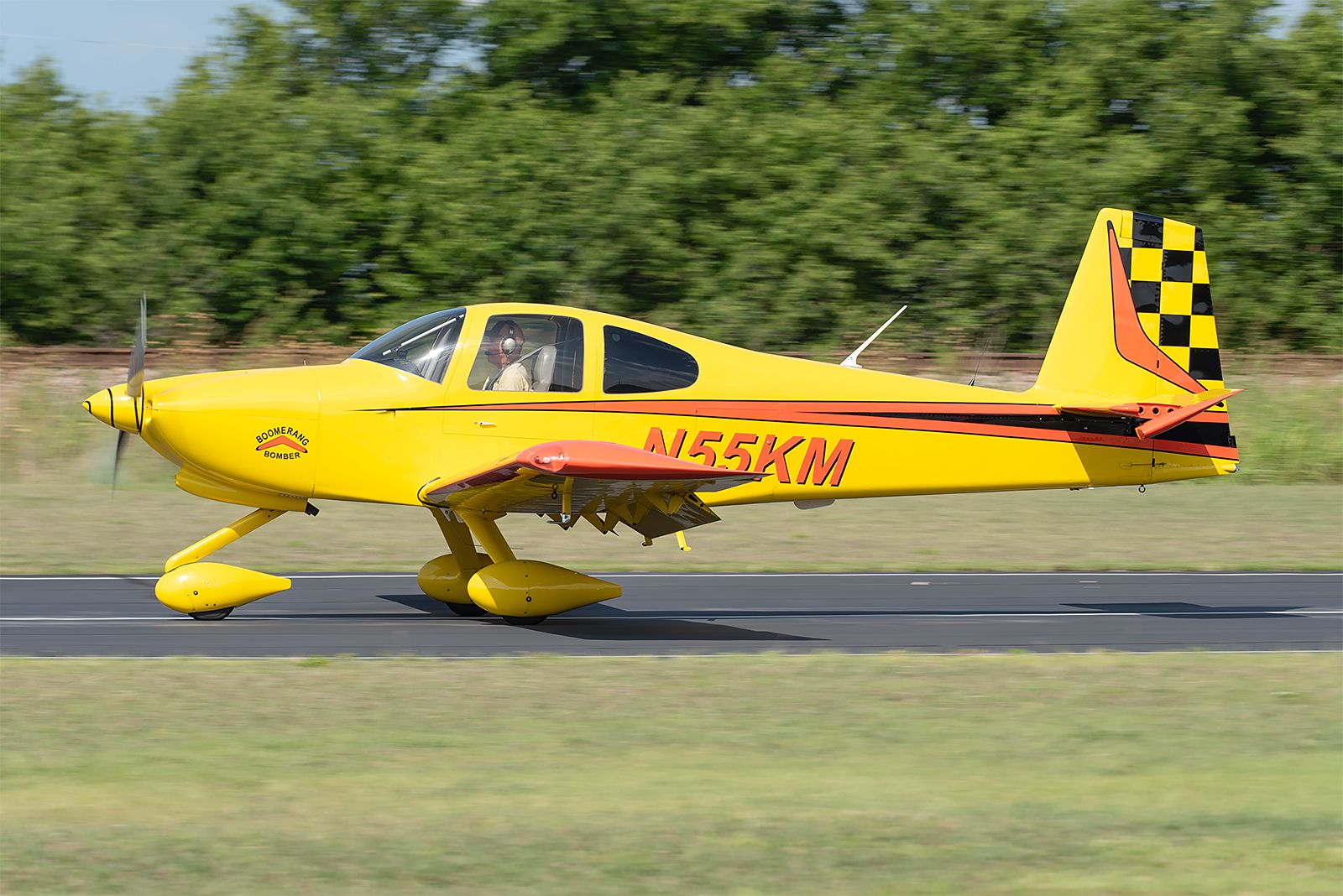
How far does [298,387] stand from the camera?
8867mm

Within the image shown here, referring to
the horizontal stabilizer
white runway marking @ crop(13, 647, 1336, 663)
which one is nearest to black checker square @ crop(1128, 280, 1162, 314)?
the horizontal stabilizer

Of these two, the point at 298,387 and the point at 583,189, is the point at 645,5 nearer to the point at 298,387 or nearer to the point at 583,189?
the point at 583,189

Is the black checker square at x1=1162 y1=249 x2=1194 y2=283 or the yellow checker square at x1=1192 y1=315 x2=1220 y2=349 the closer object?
the yellow checker square at x1=1192 y1=315 x2=1220 y2=349

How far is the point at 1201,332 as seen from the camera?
33.4ft

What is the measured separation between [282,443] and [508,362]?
4.82 feet

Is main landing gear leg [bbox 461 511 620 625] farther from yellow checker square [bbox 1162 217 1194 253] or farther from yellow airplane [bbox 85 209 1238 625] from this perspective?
yellow checker square [bbox 1162 217 1194 253]

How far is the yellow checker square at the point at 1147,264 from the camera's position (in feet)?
33.5

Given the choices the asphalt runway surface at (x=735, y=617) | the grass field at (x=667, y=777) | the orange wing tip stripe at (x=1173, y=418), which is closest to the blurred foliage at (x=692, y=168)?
the asphalt runway surface at (x=735, y=617)

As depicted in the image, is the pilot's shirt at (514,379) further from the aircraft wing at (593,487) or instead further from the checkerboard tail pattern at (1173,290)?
the checkerboard tail pattern at (1173,290)

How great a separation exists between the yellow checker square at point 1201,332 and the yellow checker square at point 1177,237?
0.45 m

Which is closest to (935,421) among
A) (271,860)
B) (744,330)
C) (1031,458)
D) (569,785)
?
(1031,458)

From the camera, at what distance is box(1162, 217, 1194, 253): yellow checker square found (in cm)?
1029

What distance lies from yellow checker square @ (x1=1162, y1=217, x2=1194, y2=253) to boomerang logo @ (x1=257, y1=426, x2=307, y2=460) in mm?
6168

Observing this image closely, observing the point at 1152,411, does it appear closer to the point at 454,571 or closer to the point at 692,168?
the point at 454,571
